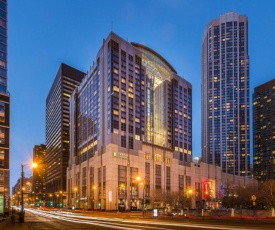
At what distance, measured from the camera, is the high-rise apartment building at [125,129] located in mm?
138875

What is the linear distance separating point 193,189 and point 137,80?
60.8 metres

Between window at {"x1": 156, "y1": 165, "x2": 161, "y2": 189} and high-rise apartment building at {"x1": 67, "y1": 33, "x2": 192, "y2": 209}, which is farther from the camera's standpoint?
window at {"x1": 156, "y1": 165, "x2": 161, "y2": 189}

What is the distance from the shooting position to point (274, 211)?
6291cm

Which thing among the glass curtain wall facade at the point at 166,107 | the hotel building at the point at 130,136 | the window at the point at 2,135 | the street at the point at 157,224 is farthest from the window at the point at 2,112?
the glass curtain wall facade at the point at 166,107

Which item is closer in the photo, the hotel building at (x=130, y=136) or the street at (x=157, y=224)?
the street at (x=157, y=224)

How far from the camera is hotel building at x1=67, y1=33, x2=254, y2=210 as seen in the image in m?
139

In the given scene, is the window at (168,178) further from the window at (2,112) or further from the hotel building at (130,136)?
the window at (2,112)

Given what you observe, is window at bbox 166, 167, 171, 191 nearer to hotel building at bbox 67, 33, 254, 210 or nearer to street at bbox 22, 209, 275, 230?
hotel building at bbox 67, 33, 254, 210

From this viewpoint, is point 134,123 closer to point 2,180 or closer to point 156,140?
point 156,140

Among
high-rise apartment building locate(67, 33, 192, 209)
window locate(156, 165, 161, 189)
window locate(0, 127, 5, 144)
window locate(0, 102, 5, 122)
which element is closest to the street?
window locate(0, 127, 5, 144)

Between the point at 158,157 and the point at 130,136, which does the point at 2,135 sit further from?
the point at 158,157

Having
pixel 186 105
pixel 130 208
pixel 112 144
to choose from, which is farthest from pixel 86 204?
pixel 186 105

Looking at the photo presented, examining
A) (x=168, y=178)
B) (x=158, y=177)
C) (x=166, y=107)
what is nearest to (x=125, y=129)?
(x=158, y=177)

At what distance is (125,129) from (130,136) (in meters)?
4.13
